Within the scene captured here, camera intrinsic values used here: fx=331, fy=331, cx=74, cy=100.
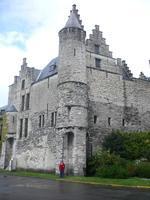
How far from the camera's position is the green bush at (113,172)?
2709cm

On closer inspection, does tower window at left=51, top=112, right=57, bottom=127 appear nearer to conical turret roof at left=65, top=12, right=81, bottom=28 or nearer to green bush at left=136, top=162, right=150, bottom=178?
conical turret roof at left=65, top=12, right=81, bottom=28

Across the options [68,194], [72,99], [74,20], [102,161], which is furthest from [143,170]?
[74,20]

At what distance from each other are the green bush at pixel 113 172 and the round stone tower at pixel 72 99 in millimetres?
4281

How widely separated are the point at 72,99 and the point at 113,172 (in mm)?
9680

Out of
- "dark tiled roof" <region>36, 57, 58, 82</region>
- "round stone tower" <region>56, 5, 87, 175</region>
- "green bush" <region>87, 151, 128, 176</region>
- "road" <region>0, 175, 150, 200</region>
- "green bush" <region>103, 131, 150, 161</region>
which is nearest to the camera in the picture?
"road" <region>0, 175, 150, 200</region>

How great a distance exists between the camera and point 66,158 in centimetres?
3341

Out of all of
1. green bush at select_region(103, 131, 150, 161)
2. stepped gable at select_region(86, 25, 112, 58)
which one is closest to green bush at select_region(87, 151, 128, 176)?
green bush at select_region(103, 131, 150, 161)

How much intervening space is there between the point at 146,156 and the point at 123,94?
919 cm

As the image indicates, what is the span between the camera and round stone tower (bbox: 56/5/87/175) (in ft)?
109

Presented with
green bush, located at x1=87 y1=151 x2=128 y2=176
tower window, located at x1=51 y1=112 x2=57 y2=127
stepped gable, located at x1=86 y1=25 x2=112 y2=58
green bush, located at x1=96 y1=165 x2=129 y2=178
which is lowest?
green bush, located at x1=96 y1=165 x2=129 y2=178

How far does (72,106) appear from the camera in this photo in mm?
34125

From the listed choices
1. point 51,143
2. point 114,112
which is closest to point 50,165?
point 51,143

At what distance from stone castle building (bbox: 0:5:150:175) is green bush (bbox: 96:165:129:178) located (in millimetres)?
4360

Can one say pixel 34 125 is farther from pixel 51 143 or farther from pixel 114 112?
pixel 114 112
